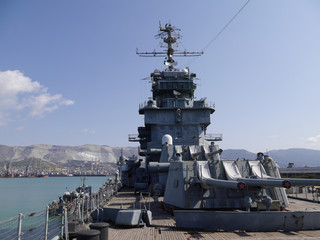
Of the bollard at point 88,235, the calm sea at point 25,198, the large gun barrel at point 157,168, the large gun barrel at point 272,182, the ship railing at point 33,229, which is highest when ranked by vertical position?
the large gun barrel at point 157,168

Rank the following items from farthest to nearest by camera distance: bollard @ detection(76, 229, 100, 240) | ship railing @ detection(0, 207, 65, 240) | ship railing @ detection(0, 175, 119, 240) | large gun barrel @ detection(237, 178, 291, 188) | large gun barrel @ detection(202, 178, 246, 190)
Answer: large gun barrel @ detection(202, 178, 246, 190), large gun barrel @ detection(237, 178, 291, 188), ship railing @ detection(0, 175, 119, 240), ship railing @ detection(0, 207, 65, 240), bollard @ detection(76, 229, 100, 240)

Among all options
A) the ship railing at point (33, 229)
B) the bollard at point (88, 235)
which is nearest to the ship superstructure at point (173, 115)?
the ship railing at point (33, 229)

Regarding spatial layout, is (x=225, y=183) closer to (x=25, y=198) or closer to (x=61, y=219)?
(x=61, y=219)

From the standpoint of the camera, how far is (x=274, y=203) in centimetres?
796

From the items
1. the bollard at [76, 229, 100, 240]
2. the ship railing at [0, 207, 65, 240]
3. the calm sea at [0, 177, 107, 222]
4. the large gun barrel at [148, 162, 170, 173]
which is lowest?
the calm sea at [0, 177, 107, 222]

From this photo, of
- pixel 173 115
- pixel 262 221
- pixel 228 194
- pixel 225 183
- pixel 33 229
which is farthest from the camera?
pixel 173 115

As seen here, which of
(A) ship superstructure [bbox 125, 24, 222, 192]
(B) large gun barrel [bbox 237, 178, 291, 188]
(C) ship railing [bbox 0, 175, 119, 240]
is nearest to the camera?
(C) ship railing [bbox 0, 175, 119, 240]

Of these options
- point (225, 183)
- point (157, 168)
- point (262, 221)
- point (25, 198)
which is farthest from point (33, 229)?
point (25, 198)

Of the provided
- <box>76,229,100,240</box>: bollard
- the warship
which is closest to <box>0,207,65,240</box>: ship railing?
<box>76,229,100,240</box>: bollard

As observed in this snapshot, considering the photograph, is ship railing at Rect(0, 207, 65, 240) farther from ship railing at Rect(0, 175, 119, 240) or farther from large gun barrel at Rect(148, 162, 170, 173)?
large gun barrel at Rect(148, 162, 170, 173)

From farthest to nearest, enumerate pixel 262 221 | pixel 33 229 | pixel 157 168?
1. pixel 157 168
2. pixel 262 221
3. pixel 33 229

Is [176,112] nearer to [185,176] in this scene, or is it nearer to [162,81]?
[162,81]

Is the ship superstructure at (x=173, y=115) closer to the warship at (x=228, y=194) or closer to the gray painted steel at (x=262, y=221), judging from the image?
the warship at (x=228, y=194)

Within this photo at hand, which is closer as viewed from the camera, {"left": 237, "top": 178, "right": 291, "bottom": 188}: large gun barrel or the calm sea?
{"left": 237, "top": 178, "right": 291, "bottom": 188}: large gun barrel
